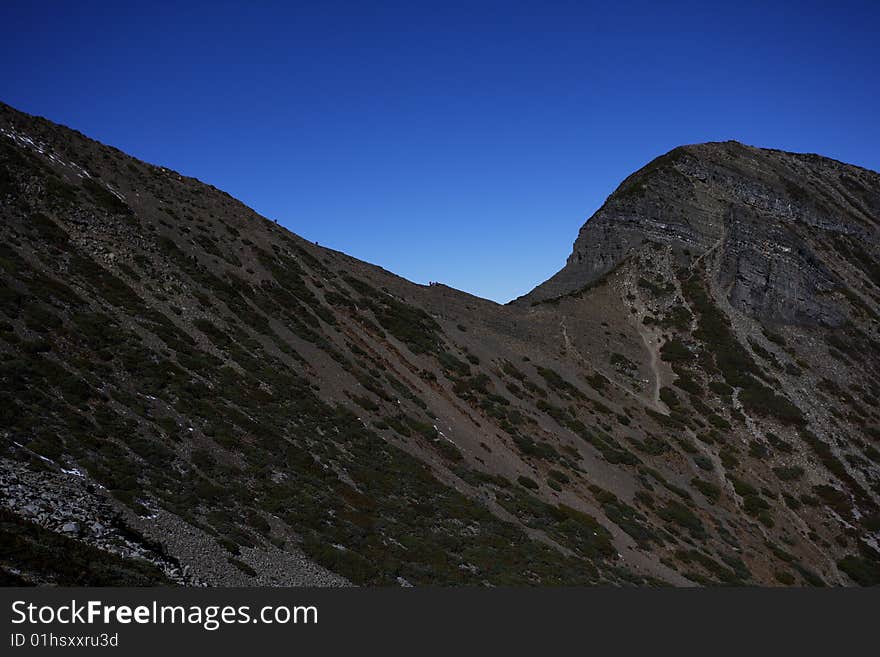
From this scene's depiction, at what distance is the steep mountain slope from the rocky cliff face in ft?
2.01

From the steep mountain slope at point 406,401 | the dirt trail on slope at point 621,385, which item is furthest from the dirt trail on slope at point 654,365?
the steep mountain slope at point 406,401

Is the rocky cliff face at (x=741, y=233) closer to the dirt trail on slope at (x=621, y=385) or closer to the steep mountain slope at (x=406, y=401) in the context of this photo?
the steep mountain slope at (x=406, y=401)

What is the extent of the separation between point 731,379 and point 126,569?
73009mm

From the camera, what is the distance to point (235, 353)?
41656 millimetres

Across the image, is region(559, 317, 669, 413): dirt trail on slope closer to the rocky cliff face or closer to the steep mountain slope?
the steep mountain slope

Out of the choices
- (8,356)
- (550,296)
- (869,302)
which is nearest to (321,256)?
(550,296)

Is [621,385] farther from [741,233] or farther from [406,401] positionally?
[741,233]

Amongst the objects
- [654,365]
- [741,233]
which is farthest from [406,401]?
[741,233]

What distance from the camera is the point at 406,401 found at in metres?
Result: 50.3

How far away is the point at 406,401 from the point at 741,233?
7203 centimetres

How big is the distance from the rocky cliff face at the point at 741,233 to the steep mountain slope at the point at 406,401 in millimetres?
613

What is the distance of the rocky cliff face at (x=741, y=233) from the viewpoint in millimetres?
92625

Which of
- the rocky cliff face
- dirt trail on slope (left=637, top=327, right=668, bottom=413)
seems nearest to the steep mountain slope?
dirt trail on slope (left=637, top=327, right=668, bottom=413)

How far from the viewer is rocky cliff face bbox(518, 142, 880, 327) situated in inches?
3647
